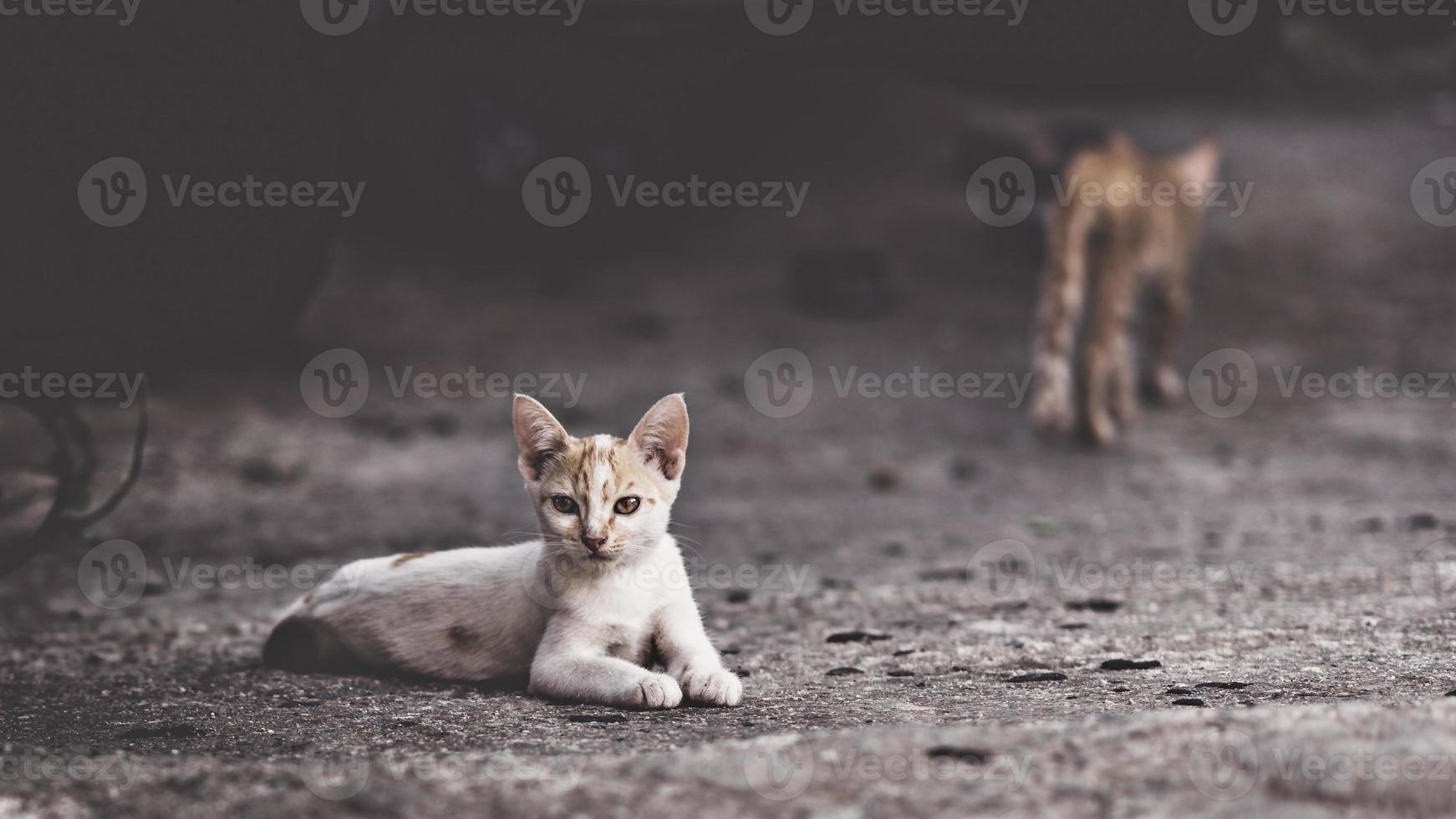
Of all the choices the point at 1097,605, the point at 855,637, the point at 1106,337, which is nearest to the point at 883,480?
the point at 1106,337

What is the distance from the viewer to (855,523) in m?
6.43

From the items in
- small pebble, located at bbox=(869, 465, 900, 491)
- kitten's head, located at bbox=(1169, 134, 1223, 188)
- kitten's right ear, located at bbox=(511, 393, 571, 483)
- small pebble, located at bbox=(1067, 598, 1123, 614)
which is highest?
kitten's head, located at bbox=(1169, 134, 1223, 188)

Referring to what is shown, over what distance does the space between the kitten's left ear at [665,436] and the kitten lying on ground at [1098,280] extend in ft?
15.6

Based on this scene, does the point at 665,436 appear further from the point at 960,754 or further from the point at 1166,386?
the point at 1166,386

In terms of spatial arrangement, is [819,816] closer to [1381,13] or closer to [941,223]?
[941,223]

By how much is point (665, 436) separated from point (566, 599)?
494 millimetres

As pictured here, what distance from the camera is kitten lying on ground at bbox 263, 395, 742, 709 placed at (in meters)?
3.09

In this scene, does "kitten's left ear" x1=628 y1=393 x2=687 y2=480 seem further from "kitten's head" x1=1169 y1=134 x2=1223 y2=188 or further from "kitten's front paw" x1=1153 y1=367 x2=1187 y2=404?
"kitten's front paw" x1=1153 y1=367 x2=1187 y2=404

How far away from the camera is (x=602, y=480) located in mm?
3137

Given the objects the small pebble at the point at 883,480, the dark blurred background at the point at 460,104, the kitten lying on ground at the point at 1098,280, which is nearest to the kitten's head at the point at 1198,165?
the kitten lying on ground at the point at 1098,280

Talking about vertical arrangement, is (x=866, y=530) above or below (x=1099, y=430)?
below

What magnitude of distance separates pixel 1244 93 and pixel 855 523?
33.2ft

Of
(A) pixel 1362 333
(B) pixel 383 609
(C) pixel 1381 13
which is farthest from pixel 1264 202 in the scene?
(B) pixel 383 609

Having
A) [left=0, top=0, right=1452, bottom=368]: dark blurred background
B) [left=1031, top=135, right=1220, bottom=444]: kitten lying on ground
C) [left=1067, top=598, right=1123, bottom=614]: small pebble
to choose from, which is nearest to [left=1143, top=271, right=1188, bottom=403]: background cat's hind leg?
[left=1031, top=135, right=1220, bottom=444]: kitten lying on ground
